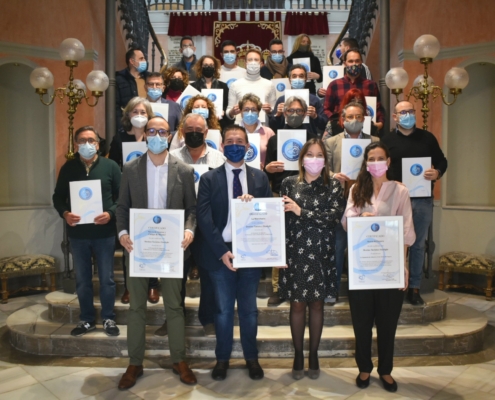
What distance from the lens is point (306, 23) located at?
13.0m

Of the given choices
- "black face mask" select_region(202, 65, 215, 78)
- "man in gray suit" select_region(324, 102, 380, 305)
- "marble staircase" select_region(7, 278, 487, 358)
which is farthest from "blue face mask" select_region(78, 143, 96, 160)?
"black face mask" select_region(202, 65, 215, 78)

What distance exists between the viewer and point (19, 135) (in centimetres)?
740

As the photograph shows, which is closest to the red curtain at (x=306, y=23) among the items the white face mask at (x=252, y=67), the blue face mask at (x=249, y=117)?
the white face mask at (x=252, y=67)

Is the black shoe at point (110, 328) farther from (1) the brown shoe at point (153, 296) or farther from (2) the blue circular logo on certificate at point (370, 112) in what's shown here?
(2) the blue circular logo on certificate at point (370, 112)

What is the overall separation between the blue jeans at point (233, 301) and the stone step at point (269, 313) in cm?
78

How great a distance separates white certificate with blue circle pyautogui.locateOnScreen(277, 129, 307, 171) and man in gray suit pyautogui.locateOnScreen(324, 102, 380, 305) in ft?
0.78

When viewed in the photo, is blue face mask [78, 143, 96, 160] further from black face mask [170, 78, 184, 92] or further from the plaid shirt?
the plaid shirt

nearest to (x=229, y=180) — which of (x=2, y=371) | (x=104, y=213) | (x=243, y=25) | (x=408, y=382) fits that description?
(x=104, y=213)

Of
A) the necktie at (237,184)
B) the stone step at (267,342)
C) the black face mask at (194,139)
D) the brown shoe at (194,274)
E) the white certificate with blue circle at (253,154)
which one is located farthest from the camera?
the brown shoe at (194,274)

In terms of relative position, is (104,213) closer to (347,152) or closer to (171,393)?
(171,393)

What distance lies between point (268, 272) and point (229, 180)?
1747 mm

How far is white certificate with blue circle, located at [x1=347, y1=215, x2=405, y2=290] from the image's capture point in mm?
3467

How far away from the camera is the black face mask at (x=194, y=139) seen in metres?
4.04

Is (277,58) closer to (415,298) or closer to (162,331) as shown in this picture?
(415,298)
